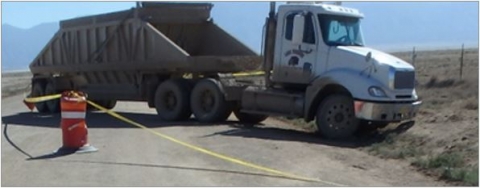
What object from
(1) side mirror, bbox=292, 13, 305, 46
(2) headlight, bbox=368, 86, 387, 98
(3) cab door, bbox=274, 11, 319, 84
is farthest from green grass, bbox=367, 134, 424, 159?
(1) side mirror, bbox=292, 13, 305, 46

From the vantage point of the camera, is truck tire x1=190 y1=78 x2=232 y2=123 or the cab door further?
truck tire x1=190 y1=78 x2=232 y2=123

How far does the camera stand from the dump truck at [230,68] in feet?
49.4

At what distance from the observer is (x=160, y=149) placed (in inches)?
508

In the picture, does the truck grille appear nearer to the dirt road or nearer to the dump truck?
the dump truck

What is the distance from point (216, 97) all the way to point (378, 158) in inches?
244

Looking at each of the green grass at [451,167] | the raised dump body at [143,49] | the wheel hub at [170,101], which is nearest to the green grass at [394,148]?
the green grass at [451,167]

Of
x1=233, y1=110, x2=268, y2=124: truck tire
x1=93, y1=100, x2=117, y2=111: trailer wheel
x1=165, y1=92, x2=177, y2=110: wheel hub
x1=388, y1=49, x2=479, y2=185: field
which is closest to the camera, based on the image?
x1=388, y1=49, x2=479, y2=185: field

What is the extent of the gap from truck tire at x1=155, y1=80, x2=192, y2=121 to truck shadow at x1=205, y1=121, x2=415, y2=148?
9.85ft

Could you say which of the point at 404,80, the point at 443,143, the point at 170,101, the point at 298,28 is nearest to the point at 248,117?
the point at 170,101

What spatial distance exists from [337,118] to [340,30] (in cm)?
188

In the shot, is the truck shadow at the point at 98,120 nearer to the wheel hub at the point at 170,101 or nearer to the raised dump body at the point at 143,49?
the wheel hub at the point at 170,101

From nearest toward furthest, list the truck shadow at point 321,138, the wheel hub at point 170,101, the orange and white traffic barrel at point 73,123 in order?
1. the orange and white traffic barrel at point 73,123
2. the truck shadow at point 321,138
3. the wheel hub at point 170,101

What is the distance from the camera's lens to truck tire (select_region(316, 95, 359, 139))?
15.1 meters

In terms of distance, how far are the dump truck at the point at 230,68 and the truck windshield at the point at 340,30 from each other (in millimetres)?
22
